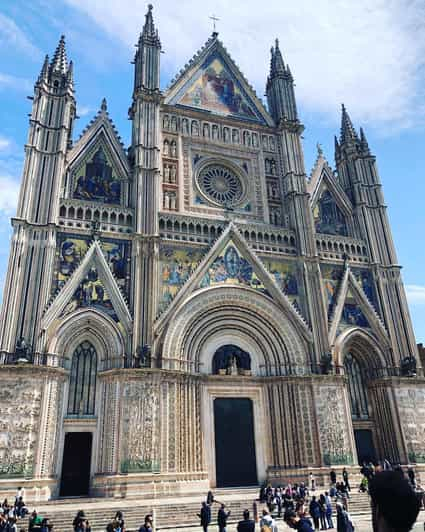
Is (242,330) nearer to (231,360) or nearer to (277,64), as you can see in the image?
(231,360)

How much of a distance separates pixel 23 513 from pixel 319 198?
2185 cm

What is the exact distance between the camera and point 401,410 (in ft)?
73.5

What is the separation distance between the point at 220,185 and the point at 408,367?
46.5ft

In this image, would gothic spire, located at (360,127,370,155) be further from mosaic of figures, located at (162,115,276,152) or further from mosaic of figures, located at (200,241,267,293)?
mosaic of figures, located at (200,241,267,293)

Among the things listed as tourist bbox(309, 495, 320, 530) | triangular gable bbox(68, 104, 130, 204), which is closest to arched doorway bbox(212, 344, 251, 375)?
triangular gable bbox(68, 104, 130, 204)

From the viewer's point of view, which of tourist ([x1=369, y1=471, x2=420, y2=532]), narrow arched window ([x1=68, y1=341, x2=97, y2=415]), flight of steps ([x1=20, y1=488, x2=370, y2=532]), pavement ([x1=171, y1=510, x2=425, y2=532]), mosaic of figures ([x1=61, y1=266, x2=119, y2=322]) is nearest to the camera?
tourist ([x1=369, y1=471, x2=420, y2=532])

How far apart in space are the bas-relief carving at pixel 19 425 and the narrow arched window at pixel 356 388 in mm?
15238

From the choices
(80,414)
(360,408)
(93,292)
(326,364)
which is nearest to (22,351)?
(80,414)

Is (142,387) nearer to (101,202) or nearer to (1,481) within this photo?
(1,481)

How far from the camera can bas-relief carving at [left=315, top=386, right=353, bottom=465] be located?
20.3 m

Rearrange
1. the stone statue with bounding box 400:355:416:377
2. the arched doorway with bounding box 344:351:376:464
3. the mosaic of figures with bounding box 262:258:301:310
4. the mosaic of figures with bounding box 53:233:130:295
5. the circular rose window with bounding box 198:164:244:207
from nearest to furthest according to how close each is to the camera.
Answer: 1. the mosaic of figures with bounding box 53:233:130:295
2. the arched doorway with bounding box 344:351:376:464
3. the stone statue with bounding box 400:355:416:377
4. the mosaic of figures with bounding box 262:258:301:310
5. the circular rose window with bounding box 198:164:244:207

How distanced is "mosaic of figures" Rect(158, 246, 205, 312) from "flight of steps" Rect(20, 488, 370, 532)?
8192 millimetres

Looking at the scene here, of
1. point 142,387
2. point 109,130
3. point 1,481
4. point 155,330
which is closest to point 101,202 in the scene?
point 109,130

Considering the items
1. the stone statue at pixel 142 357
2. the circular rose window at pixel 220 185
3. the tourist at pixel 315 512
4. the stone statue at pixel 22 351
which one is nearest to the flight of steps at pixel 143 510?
the tourist at pixel 315 512
